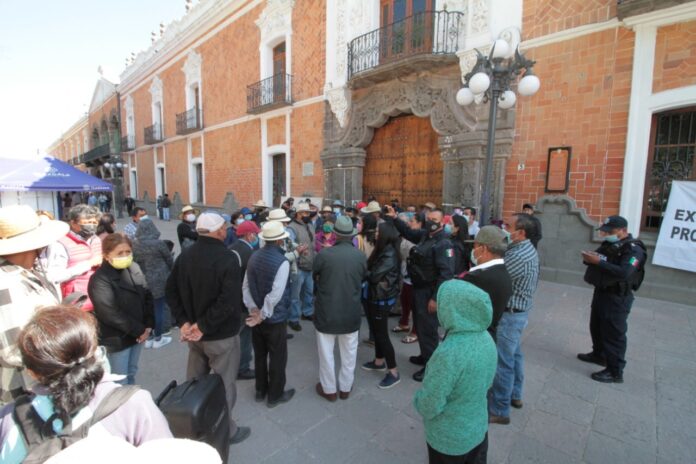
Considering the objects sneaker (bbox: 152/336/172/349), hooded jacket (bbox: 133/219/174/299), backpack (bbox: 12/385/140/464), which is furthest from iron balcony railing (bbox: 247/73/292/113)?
backpack (bbox: 12/385/140/464)

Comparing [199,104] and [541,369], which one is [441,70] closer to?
[541,369]

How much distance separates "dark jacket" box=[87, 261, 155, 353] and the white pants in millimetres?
1494

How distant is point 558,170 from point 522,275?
482 centimetres

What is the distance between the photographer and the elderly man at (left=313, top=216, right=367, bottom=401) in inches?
116

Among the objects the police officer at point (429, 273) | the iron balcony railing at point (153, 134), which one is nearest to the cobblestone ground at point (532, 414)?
the police officer at point (429, 273)

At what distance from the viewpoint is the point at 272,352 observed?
117 inches

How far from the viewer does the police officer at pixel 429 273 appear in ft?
11.0

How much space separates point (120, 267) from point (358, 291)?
1.95m

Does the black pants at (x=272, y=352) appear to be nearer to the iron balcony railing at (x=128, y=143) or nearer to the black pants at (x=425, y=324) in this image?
the black pants at (x=425, y=324)

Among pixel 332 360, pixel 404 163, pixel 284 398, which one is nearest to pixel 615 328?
pixel 332 360

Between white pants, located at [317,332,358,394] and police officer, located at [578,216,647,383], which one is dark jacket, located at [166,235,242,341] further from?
police officer, located at [578,216,647,383]

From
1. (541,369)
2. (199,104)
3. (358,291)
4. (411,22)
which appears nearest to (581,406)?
(541,369)

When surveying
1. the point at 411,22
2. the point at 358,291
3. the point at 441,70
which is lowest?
the point at 358,291

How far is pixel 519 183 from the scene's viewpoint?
698cm
